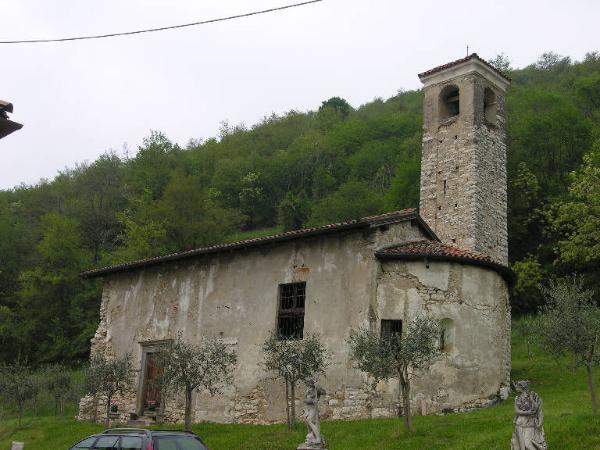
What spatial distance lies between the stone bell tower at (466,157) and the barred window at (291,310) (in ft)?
36.6

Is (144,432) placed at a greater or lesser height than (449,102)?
lesser

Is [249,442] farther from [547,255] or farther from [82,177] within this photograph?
[82,177]

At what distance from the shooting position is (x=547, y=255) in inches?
1467

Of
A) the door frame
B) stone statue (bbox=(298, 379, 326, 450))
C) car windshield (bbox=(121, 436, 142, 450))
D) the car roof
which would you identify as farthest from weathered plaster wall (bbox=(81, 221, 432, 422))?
car windshield (bbox=(121, 436, 142, 450))

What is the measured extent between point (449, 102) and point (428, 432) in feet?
66.3

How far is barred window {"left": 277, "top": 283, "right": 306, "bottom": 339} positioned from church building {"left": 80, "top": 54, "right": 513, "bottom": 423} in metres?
0.03

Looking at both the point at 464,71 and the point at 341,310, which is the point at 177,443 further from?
the point at 464,71

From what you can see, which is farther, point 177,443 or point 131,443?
point 131,443

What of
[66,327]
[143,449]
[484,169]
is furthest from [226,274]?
[66,327]

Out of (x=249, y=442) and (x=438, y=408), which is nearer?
(x=249, y=442)

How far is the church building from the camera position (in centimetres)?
1783

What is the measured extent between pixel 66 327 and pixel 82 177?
24341mm

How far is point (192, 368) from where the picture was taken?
1725 centimetres

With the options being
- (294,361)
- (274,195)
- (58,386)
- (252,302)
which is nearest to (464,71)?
(252,302)
